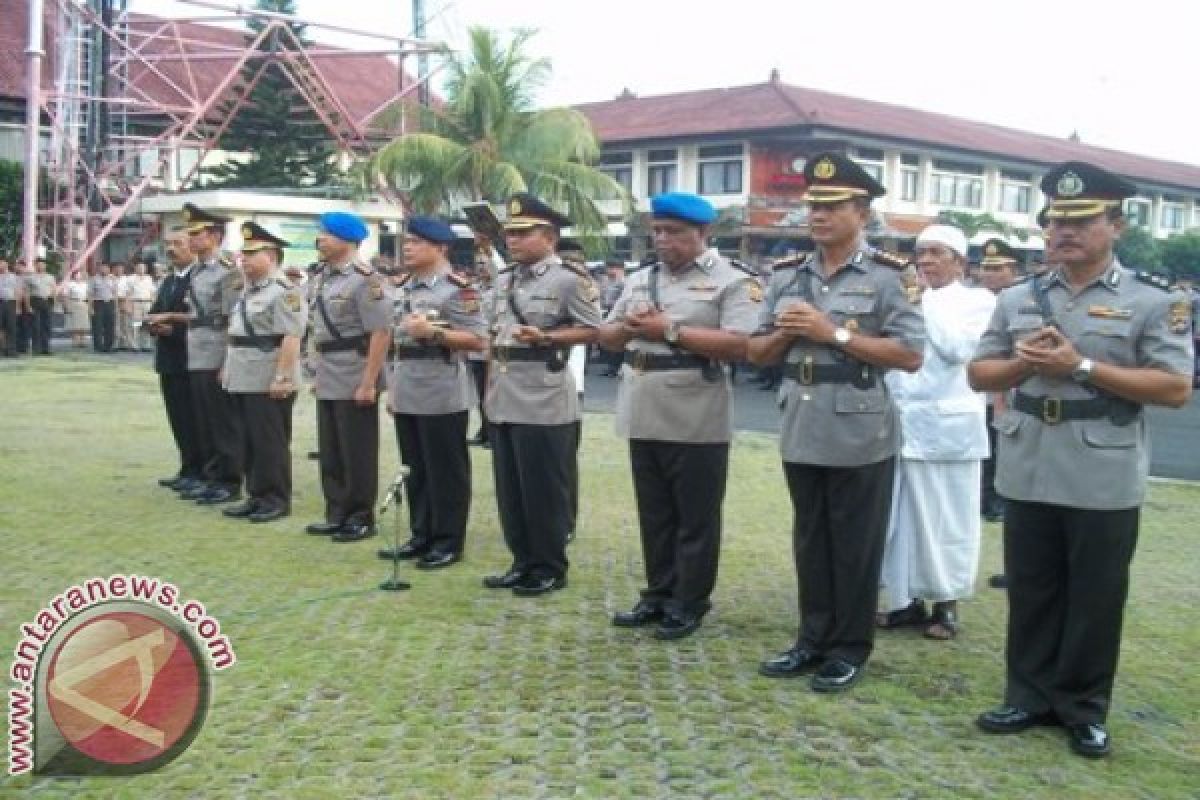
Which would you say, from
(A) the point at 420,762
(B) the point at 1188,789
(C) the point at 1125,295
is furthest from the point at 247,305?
(B) the point at 1188,789

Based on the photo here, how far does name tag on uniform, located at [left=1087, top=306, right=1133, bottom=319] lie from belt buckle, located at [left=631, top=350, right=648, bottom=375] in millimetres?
1953

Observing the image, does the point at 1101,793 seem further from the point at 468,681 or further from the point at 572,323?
the point at 572,323

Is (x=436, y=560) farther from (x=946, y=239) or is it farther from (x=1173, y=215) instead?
(x=1173, y=215)

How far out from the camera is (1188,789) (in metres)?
3.90

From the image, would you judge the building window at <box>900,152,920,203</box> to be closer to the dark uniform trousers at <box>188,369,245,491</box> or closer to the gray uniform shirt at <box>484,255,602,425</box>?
the dark uniform trousers at <box>188,369,245,491</box>

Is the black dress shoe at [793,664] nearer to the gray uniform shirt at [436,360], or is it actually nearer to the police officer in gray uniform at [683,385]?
the police officer in gray uniform at [683,385]

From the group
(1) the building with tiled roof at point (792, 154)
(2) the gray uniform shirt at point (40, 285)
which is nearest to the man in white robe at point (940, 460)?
(2) the gray uniform shirt at point (40, 285)

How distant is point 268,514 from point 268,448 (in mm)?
437

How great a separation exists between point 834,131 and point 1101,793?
1205 inches

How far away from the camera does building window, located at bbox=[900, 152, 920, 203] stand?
3665 cm

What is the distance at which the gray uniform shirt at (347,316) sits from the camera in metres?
7.32

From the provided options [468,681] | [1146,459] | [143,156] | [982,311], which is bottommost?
[468,681]

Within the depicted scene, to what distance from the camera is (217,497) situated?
8578 mm

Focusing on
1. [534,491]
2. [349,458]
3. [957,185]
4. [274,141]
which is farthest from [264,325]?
[957,185]
